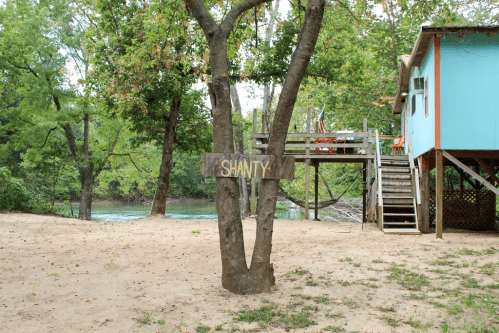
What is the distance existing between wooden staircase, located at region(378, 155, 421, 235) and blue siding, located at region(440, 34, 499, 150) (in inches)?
97.1

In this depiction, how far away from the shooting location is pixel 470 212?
1307 cm

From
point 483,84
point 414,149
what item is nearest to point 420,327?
point 483,84

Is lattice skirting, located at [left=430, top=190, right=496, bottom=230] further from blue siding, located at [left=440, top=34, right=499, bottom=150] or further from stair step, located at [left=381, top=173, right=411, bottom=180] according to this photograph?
blue siding, located at [left=440, top=34, right=499, bottom=150]

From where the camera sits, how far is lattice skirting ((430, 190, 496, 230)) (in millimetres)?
13062

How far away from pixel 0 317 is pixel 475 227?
13.1 m

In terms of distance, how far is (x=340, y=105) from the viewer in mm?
22609

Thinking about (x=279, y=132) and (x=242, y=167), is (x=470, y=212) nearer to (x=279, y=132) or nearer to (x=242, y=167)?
(x=279, y=132)

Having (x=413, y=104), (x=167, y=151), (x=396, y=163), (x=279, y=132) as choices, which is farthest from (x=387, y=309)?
(x=167, y=151)

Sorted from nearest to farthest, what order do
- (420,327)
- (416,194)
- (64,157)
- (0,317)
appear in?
(420,327), (0,317), (416,194), (64,157)

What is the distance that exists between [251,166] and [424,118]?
7929mm

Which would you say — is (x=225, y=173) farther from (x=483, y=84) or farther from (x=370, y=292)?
(x=483, y=84)

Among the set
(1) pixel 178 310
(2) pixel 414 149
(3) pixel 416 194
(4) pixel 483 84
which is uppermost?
(4) pixel 483 84

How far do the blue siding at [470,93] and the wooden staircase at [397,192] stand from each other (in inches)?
97.1

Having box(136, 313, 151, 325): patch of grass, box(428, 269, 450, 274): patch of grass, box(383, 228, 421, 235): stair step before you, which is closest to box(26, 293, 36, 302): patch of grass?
box(136, 313, 151, 325): patch of grass
